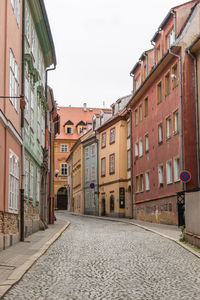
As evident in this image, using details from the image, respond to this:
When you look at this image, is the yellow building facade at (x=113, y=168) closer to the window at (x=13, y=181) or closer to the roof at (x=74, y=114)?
the window at (x=13, y=181)

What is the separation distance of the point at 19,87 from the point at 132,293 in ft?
40.2

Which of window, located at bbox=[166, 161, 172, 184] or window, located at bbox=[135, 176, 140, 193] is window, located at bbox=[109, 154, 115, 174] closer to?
window, located at bbox=[135, 176, 140, 193]

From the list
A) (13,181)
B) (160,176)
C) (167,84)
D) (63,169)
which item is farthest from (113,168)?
(13,181)

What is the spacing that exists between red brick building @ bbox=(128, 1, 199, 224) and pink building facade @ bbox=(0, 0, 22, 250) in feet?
40.7

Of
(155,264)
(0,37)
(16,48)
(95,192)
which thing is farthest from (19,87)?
(95,192)

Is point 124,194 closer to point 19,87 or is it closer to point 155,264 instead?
point 19,87

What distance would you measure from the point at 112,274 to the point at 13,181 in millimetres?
8330

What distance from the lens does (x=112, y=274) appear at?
1039 centimetres

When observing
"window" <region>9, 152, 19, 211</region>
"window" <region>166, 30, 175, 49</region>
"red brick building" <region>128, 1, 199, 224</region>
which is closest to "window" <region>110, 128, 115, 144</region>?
"red brick building" <region>128, 1, 199, 224</region>

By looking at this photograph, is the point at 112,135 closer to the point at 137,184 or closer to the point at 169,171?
the point at 137,184

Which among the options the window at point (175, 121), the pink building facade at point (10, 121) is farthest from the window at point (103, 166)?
the pink building facade at point (10, 121)

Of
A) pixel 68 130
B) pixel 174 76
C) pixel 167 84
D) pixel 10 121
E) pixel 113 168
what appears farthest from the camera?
pixel 68 130

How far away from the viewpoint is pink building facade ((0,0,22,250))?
15.3m

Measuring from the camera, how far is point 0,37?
14836 mm
